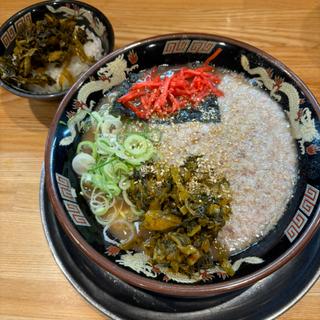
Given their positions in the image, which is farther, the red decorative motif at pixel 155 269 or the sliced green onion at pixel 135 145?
the sliced green onion at pixel 135 145

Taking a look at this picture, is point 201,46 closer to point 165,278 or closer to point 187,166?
point 187,166

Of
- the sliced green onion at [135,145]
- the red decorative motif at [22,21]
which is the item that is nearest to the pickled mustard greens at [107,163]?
the sliced green onion at [135,145]

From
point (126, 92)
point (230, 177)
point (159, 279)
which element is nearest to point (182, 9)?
point (126, 92)

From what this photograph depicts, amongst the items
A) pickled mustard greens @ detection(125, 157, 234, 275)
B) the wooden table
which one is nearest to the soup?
pickled mustard greens @ detection(125, 157, 234, 275)

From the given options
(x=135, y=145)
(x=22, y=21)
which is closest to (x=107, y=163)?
(x=135, y=145)

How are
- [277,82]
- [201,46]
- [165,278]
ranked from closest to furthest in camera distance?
[165,278] → [277,82] → [201,46]

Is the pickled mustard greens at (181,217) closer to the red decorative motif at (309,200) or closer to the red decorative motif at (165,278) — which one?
the red decorative motif at (165,278)

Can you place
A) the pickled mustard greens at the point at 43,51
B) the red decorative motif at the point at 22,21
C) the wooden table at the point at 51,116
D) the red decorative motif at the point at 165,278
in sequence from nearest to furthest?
the red decorative motif at the point at 165,278, the wooden table at the point at 51,116, the pickled mustard greens at the point at 43,51, the red decorative motif at the point at 22,21
